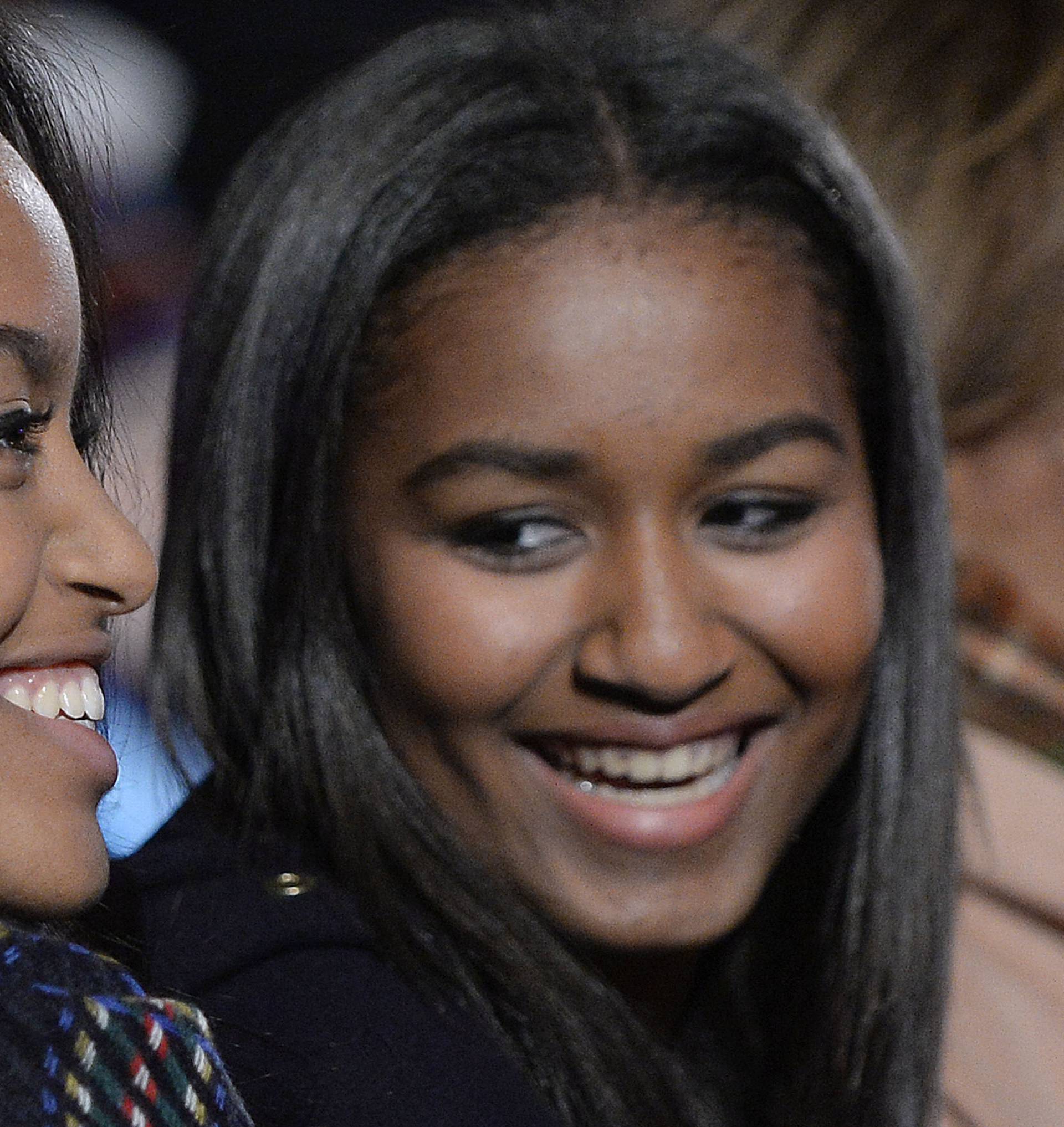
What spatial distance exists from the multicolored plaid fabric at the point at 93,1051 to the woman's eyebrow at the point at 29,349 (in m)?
0.28

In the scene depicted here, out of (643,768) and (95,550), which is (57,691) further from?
(643,768)

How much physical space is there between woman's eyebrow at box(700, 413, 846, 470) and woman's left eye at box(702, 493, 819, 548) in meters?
0.03

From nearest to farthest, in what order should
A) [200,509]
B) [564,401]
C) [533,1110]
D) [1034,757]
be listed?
1. [533,1110]
2. [564,401]
3. [200,509]
4. [1034,757]

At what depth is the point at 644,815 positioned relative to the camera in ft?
4.09

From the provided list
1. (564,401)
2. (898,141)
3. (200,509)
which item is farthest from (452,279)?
(898,141)

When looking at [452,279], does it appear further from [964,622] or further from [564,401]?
[964,622]

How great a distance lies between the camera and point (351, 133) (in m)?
1.25

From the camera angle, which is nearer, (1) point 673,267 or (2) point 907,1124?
(1) point 673,267

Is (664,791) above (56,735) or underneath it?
underneath

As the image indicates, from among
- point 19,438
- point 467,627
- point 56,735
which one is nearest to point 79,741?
point 56,735

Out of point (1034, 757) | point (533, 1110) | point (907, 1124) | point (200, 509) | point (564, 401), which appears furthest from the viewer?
point (1034, 757)

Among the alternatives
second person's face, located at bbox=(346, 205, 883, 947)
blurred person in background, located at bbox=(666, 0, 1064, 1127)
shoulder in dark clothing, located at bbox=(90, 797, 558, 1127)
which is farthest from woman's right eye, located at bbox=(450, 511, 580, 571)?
blurred person in background, located at bbox=(666, 0, 1064, 1127)

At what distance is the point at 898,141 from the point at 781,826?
0.97m

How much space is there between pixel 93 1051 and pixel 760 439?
0.65 m
